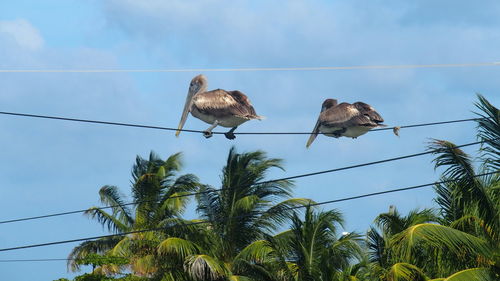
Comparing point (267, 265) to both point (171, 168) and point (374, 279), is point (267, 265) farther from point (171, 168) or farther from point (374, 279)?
point (171, 168)

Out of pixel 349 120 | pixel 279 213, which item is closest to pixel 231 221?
pixel 279 213

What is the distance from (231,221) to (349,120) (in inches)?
457

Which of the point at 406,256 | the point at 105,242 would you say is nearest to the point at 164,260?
the point at 105,242

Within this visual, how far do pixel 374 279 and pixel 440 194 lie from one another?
12.3 feet

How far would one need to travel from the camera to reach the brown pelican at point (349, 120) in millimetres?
21250

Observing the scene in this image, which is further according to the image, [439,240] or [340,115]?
[439,240]

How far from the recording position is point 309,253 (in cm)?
2570

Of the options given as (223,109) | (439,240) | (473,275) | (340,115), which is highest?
(223,109)

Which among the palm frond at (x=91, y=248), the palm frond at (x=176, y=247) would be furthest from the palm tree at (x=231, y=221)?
the palm frond at (x=91, y=248)

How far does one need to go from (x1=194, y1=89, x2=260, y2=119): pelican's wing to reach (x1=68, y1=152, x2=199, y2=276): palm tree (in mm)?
10719

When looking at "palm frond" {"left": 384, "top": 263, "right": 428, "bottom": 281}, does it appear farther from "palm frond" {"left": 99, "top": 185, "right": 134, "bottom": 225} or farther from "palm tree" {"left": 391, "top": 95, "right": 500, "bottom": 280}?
"palm frond" {"left": 99, "top": 185, "right": 134, "bottom": 225}

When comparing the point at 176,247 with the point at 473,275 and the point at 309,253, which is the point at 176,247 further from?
the point at 473,275

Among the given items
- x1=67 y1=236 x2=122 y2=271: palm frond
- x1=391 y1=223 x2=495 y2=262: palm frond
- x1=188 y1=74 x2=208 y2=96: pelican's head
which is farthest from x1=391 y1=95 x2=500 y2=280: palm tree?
x1=67 y1=236 x2=122 y2=271: palm frond

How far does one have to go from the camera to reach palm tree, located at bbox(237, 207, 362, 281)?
24984 mm
